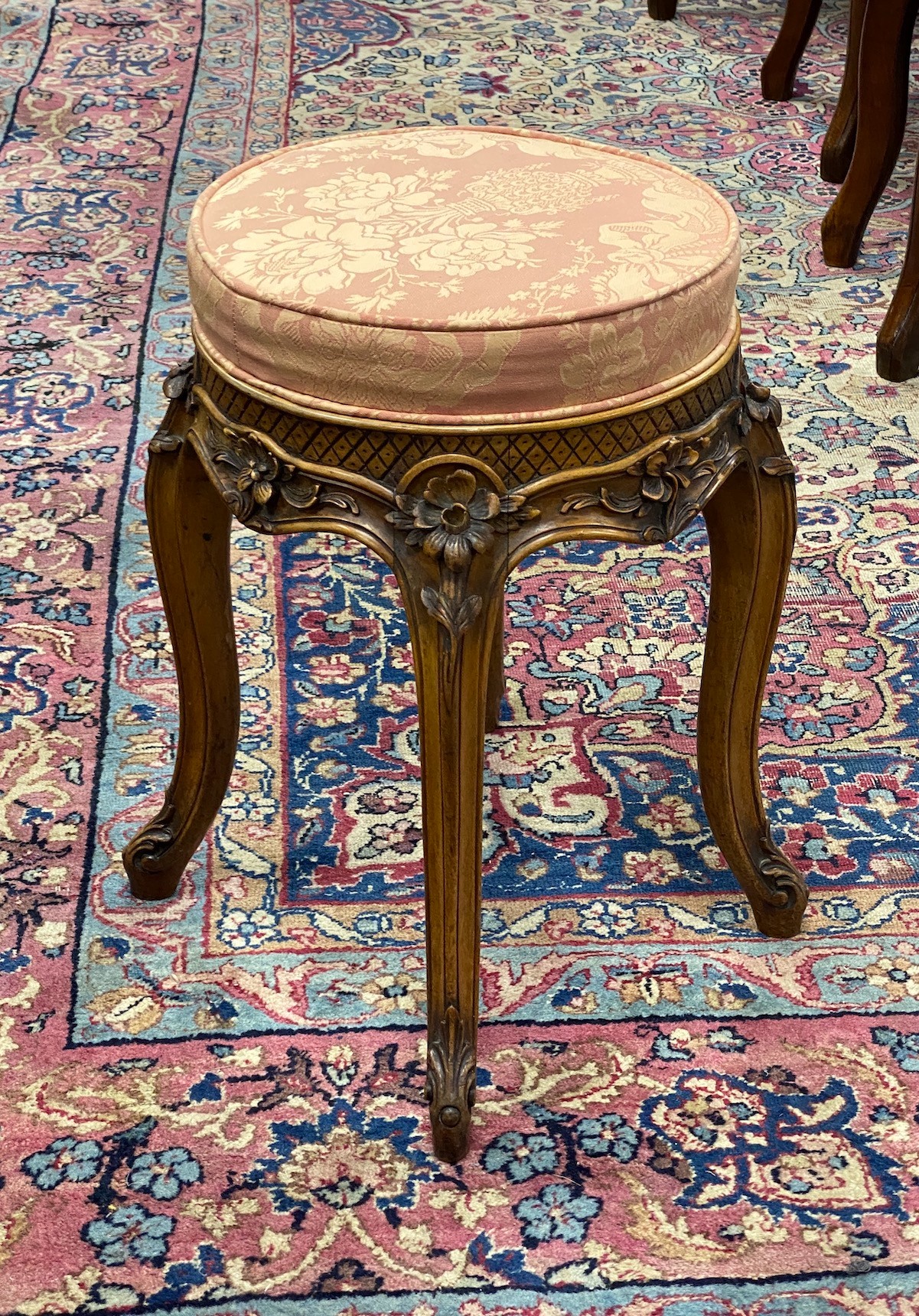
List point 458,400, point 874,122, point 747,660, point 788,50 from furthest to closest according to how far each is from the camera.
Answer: point 788,50 < point 874,122 < point 747,660 < point 458,400

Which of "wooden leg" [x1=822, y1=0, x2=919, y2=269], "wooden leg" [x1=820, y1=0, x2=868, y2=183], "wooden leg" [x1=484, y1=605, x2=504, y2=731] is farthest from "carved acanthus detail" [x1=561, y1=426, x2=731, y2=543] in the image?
"wooden leg" [x1=820, y1=0, x2=868, y2=183]

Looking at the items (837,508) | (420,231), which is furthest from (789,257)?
(420,231)

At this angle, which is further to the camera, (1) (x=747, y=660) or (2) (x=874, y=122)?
(2) (x=874, y=122)

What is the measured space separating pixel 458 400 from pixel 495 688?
687 millimetres

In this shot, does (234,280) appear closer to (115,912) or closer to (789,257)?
(115,912)

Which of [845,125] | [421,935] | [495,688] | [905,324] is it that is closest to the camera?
[421,935]

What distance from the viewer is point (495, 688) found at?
167 cm

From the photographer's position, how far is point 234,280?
1.08 metres

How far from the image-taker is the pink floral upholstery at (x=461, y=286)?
1.02m

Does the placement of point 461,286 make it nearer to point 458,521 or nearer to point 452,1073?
point 458,521

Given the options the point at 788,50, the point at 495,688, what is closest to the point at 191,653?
the point at 495,688

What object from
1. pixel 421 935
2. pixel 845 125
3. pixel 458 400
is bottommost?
pixel 421 935

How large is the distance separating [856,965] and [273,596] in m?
0.91

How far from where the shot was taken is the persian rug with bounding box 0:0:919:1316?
3.71 feet
